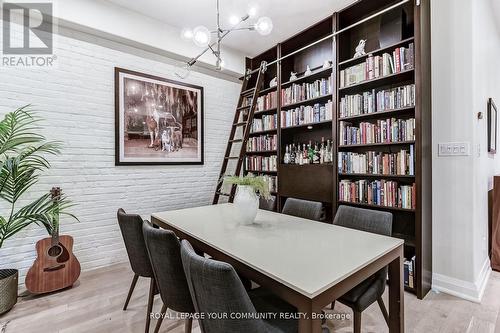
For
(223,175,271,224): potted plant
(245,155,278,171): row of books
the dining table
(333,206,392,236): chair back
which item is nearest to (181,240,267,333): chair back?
the dining table

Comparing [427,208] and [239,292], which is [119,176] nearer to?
[239,292]

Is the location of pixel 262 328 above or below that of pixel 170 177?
below

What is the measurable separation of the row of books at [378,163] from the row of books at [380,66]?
723 millimetres

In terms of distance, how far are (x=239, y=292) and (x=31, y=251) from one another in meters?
2.54

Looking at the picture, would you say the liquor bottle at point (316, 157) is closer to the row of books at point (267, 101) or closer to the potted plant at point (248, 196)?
the row of books at point (267, 101)

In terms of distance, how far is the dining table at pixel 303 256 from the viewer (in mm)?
878

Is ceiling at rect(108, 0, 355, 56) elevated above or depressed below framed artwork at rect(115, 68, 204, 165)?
above

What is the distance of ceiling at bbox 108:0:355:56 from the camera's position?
2.52 meters

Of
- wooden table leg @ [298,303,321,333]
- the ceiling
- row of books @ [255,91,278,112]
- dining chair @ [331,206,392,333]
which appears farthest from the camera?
row of books @ [255,91,278,112]

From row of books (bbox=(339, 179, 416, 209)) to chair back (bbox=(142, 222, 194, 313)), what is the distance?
6.23 ft

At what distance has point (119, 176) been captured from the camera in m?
2.78

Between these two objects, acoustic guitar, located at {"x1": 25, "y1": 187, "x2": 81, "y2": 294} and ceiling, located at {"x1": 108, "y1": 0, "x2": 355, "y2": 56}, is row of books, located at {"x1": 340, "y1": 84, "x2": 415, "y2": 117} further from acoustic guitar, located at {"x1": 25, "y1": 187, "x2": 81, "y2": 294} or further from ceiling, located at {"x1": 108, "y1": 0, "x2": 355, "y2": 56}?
acoustic guitar, located at {"x1": 25, "y1": 187, "x2": 81, "y2": 294}

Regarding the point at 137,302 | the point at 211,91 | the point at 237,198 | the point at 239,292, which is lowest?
the point at 137,302

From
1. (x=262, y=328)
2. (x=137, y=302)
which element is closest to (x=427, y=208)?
(x=262, y=328)
